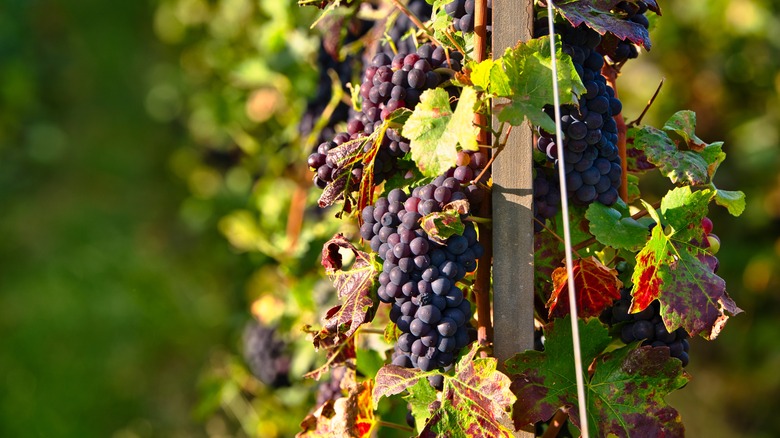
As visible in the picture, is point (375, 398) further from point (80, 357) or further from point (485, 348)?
point (80, 357)

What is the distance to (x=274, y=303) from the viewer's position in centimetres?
213

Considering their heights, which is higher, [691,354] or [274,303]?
[274,303]

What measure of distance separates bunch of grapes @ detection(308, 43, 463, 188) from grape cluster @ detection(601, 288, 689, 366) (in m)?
0.37

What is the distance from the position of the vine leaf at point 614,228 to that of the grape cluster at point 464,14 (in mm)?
287

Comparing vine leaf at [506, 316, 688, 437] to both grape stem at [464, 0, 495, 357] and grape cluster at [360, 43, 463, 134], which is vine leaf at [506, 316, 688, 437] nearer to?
grape stem at [464, 0, 495, 357]

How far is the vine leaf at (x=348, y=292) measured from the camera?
1.05 m

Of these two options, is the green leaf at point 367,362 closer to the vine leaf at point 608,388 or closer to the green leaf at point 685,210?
the vine leaf at point 608,388

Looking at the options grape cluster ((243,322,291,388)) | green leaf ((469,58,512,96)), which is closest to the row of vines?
green leaf ((469,58,512,96))

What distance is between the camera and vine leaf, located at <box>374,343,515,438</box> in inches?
37.7

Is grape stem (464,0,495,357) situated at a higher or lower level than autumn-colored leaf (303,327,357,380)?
higher

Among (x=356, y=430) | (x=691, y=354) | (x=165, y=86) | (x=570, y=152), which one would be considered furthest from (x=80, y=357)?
(x=570, y=152)

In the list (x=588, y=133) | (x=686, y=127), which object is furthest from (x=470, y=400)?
(x=686, y=127)

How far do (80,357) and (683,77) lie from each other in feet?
11.3

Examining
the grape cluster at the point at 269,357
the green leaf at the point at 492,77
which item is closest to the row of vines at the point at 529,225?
the green leaf at the point at 492,77
